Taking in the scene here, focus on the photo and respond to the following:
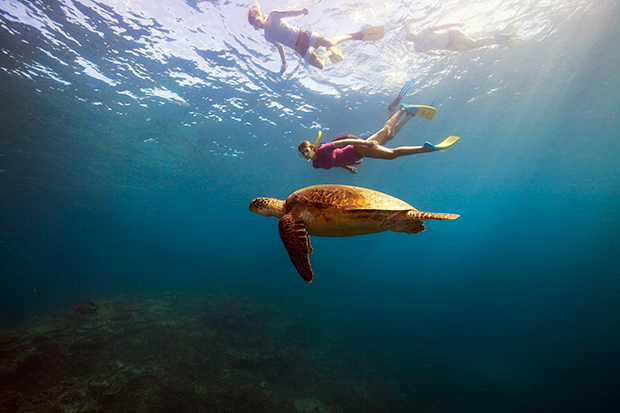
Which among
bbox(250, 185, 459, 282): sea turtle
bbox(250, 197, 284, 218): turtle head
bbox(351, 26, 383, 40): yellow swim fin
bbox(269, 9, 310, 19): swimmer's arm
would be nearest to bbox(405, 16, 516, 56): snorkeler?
bbox(351, 26, 383, 40): yellow swim fin

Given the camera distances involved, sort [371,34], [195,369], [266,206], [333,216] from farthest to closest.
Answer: [371,34] → [195,369] → [266,206] → [333,216]

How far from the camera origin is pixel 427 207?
4844 cm

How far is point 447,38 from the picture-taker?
351 inches

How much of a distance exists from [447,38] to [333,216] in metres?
11.0

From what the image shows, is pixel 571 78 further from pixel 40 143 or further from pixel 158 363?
pixel 40 143

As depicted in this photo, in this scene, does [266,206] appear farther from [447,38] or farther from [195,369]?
[447,38]

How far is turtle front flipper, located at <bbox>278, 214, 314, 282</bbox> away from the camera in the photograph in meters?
2.61

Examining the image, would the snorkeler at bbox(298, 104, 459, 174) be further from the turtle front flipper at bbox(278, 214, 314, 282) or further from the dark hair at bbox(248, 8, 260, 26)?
the dark hair at bbox(248, 8, 260, 26)

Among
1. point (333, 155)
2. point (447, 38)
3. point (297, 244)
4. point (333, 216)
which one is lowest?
point (297, 244)

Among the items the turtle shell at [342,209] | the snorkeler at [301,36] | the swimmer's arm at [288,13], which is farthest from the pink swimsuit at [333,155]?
the swimmer's arm at [288,13]

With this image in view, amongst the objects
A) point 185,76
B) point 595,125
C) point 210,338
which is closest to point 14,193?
point 185,76

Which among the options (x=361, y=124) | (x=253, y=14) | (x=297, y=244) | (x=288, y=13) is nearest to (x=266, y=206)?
(x=297, y=244)

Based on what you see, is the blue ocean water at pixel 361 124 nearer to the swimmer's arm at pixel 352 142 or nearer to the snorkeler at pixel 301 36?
the snorkeler at pixel 301 36

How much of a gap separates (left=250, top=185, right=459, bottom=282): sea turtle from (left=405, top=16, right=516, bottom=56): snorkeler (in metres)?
9.96
